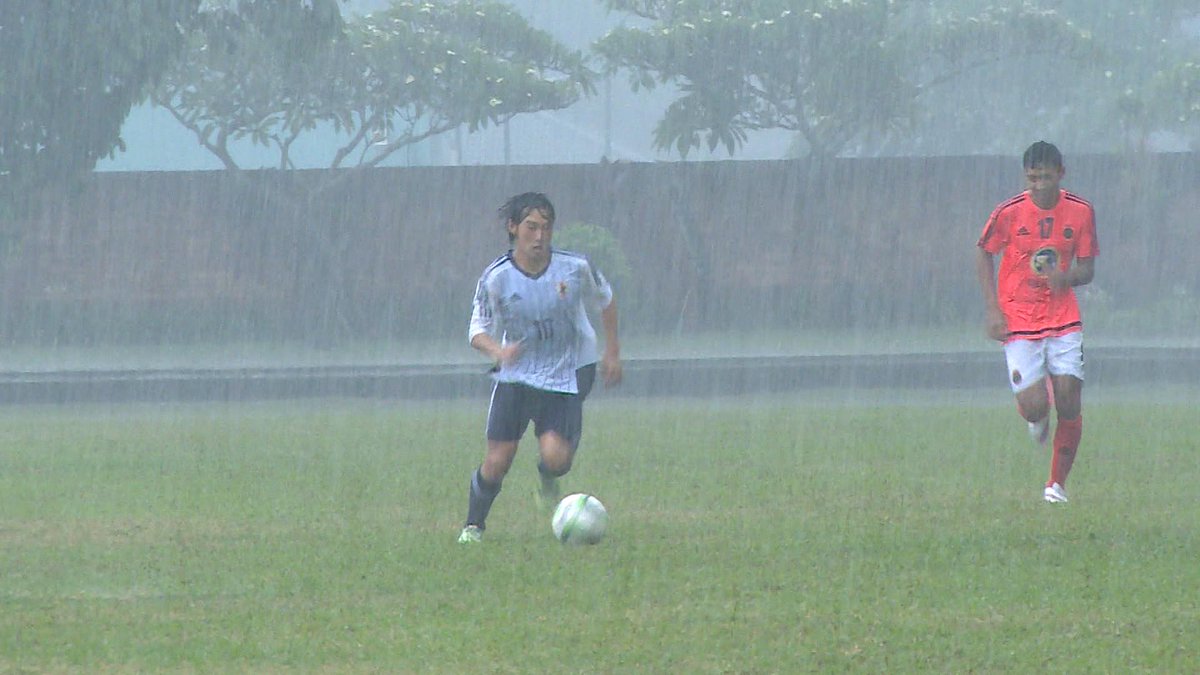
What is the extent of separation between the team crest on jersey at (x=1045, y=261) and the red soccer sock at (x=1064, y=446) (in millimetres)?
776

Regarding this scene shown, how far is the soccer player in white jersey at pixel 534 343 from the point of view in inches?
331

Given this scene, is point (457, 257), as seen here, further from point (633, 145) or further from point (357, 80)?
point (633, 145)

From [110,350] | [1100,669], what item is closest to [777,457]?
[1100,669]

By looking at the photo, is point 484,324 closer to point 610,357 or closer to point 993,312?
point 610,357

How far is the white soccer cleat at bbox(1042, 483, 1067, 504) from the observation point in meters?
9.47

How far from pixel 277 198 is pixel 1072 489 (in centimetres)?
2279

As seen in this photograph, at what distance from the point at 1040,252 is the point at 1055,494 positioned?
4.00 feet

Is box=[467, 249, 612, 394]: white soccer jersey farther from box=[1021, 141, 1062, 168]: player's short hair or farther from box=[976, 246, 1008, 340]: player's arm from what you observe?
box=[1021, 141, 1062, 168]: player's short hair

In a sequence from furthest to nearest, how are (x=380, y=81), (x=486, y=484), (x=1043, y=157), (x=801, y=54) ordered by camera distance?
(x=801, y=54), (x=380, y=81), (x=1043, y=157), (x=486, y=484)

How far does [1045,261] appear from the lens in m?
9.38

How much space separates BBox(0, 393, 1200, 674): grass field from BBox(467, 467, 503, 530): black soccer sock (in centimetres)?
13

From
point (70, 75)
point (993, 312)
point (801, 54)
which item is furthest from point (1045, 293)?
point (801, 54)

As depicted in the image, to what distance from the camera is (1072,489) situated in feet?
33.4

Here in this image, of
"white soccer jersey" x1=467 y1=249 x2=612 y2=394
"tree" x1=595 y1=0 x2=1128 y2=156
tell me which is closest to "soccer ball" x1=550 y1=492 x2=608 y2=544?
"white soccer jersey" x1=467 y1=249 x2=612 y2=394
